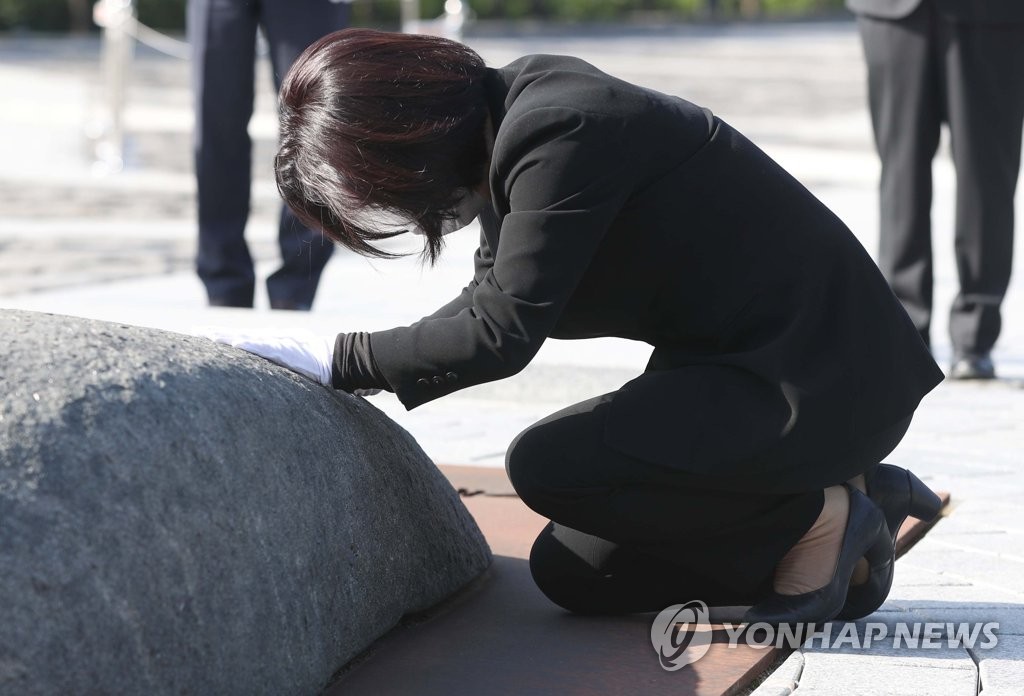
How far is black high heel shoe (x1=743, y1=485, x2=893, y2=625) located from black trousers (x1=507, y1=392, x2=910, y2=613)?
0.20ft

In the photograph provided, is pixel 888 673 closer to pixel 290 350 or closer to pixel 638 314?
pixel 638 314

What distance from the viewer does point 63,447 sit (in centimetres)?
220

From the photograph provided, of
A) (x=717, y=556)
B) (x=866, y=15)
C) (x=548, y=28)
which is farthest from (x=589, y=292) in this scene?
(x=548, y=28)

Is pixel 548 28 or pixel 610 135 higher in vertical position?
pixel 610 135

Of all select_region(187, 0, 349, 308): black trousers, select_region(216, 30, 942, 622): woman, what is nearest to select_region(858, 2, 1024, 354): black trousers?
select_region(187, 0, 349, 308): black trousers

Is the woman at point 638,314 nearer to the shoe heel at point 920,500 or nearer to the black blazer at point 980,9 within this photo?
the shoe heel at point 920,500

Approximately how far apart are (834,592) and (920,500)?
0.43m

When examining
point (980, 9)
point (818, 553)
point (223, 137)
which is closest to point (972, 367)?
point (980, 9)

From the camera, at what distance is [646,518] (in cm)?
283

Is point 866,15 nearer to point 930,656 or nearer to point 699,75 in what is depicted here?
point 930,656

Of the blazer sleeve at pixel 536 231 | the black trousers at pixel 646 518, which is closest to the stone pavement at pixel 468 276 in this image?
the black trousers at pixel 646 518

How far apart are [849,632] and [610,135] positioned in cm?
105

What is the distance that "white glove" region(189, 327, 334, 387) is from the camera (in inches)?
111

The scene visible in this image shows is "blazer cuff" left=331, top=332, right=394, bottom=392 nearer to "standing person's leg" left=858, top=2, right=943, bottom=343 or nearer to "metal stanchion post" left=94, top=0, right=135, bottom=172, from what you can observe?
"standing person's leg" left=858, top=2, right=943, bottom=343
